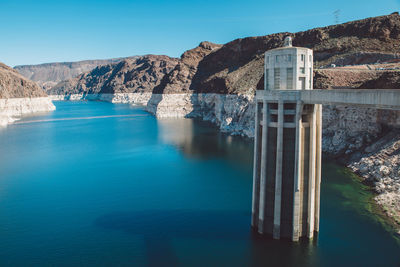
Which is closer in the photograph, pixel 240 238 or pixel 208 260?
pixel 208 260

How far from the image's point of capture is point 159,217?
24.7 meters

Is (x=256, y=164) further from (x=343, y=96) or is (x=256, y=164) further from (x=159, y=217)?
(x=159, y=217)

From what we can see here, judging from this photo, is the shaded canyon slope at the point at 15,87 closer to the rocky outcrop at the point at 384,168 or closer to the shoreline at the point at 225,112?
the shoreline at the point at 225,112

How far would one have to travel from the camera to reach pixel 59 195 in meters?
30.7

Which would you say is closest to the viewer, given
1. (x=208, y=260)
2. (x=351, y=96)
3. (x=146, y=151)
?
(x=351, y=96)

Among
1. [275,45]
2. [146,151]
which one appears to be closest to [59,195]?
[146,151]

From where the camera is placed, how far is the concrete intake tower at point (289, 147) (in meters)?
18.1

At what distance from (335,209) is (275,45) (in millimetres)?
65284

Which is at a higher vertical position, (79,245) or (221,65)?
(221,65)

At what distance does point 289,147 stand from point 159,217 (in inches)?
470

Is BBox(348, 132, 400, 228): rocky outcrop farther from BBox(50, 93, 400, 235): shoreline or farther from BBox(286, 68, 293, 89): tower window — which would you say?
BBox(286, 68, 293, 89): tower window

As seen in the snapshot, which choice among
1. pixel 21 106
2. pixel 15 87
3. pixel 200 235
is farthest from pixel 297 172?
pixel 15 87

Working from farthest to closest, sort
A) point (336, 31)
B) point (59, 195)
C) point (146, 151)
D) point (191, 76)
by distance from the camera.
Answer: point (191, 76), point (336, 31), point (146, 151), point (59, 195)

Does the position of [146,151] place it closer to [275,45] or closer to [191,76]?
[275,45]
